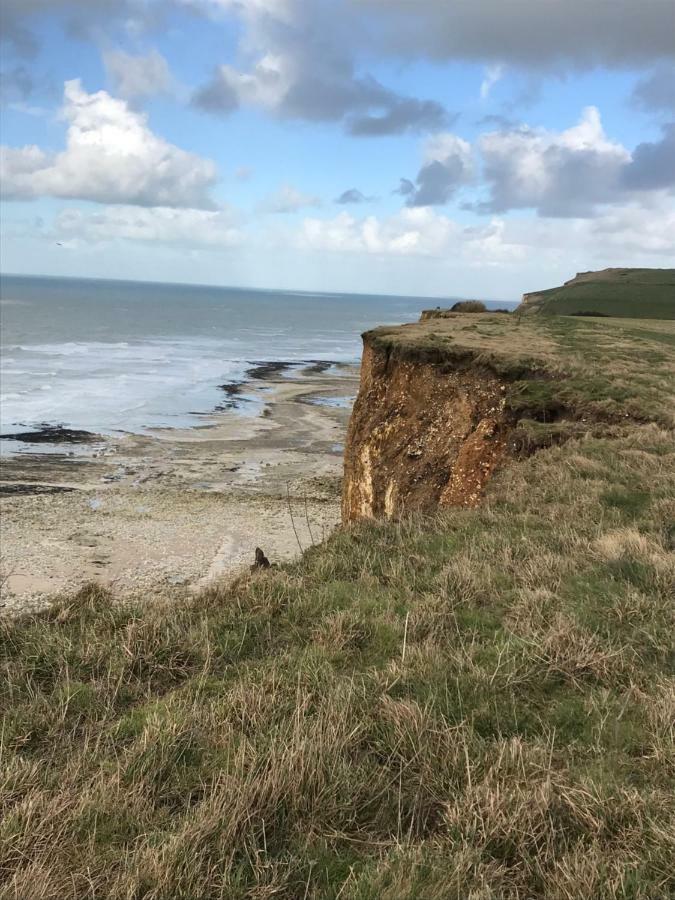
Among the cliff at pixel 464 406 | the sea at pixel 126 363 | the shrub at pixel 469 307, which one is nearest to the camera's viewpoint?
the cliff at pixel 464 406

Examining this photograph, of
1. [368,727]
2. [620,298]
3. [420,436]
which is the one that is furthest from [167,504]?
[620,298]

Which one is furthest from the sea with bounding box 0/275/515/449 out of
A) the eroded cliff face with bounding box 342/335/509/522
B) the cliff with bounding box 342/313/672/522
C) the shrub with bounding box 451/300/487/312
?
the cliff with bounding box 342/313/672/522

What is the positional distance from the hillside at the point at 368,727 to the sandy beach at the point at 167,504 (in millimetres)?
7387

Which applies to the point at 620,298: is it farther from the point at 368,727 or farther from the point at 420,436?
the point at 368,727

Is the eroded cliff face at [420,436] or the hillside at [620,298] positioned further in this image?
the hillside at [620,298]

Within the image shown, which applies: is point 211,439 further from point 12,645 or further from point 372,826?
point 372,826

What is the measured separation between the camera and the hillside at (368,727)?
9.73ft

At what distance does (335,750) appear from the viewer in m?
3.75

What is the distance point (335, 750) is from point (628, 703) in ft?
6.59

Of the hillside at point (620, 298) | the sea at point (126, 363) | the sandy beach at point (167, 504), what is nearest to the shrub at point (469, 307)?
the hillside at point (620, 298)

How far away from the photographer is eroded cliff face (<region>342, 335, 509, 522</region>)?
16.0 meters

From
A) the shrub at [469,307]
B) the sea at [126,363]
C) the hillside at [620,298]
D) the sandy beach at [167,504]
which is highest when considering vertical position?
the hillside at [620,298]

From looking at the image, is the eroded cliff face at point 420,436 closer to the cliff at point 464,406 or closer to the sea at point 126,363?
the cliff at point 464,406

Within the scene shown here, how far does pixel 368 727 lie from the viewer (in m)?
4.05
